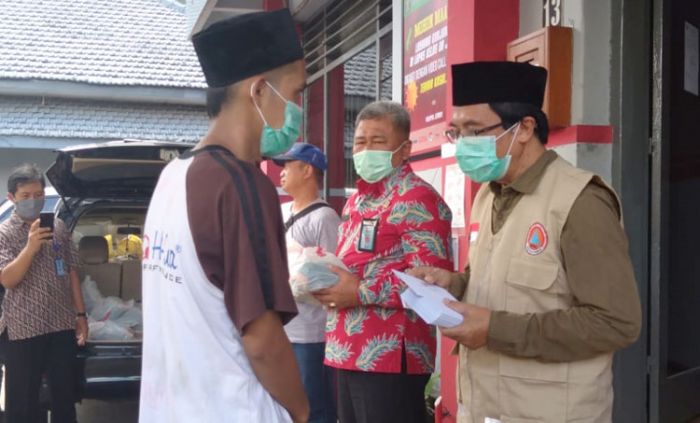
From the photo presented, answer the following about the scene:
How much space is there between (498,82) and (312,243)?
2139 millimetres

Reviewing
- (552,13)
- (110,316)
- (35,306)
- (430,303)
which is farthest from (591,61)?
(110,316)

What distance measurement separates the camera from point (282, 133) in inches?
80.7

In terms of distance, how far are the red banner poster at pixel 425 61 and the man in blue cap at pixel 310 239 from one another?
69cm

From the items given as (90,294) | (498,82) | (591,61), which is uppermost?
(591,61)

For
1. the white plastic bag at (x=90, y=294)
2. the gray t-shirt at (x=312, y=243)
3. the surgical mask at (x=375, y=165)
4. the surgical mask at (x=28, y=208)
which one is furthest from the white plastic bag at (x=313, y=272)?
the white plastic bag at (x=90, y=294)

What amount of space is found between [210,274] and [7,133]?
14.2 m

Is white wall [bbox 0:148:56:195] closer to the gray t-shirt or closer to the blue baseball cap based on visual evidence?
the blue baseball cap

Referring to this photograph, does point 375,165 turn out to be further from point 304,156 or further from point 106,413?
point 106,413

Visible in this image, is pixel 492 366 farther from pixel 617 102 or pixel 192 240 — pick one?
pixel 617 102

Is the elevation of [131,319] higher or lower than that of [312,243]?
lower

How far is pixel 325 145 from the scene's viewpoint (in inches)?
329

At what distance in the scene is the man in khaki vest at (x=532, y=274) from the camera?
2105 millimetres

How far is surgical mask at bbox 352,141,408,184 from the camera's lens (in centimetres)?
323

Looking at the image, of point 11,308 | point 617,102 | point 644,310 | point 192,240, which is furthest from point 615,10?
point 11,308
